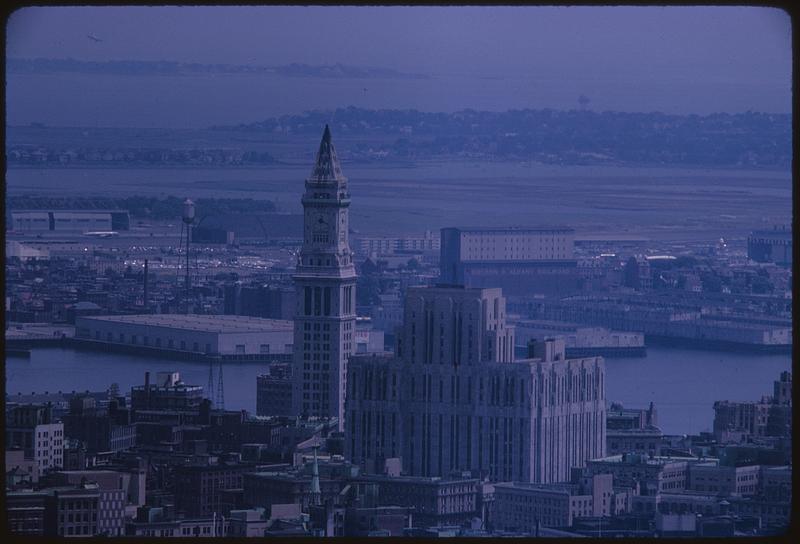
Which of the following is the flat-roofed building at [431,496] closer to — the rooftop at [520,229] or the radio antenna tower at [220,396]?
the radio antenna tower at [220,396]

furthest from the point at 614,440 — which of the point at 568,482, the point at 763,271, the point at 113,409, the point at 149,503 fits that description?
the point at 763,271

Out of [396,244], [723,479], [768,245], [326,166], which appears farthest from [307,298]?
[768,245]

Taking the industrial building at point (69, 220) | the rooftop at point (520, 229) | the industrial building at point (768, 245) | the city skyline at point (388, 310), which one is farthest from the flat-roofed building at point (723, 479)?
the industrial building at point (69, 220)

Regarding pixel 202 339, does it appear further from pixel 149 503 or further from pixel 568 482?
pixel 149 503

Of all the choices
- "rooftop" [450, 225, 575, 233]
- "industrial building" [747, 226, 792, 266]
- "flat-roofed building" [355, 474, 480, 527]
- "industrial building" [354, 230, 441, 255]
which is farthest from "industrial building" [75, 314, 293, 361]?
"flat-roofed building" [355, 474, 480, 527]

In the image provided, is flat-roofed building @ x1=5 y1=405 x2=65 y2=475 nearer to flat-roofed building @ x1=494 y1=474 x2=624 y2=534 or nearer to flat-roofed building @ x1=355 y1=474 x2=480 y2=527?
flat-roofed building @ x1=355 y1=474 x2=480 y2=527
